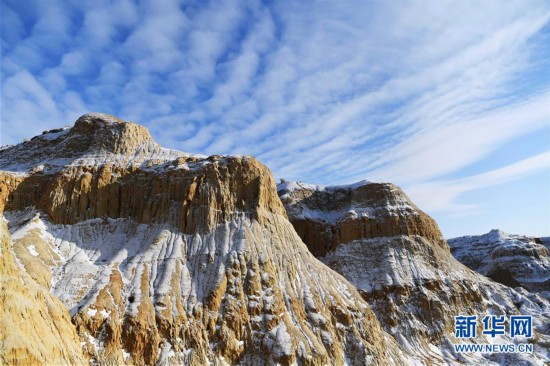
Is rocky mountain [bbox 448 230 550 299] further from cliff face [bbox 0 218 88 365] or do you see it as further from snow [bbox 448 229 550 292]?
cliff face [bbox 0 218 88 365]

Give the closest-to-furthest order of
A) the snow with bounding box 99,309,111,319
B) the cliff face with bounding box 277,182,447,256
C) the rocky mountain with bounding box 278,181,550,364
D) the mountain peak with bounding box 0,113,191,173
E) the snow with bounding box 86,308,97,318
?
the snow with bounding box 86,308,97,318
the snow with bounding box 99,309,111,319
the mountain peak with bounding box 0,113,191,173
the rocky mountain with bounding box 278,181,550,364
the cliff face with bounding box 277,182,447,256

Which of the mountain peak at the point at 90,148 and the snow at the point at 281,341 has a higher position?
the mountain peak at the point at 90,148

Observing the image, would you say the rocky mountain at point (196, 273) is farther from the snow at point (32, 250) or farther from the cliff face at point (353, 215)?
the cliff face at point (353, 215)

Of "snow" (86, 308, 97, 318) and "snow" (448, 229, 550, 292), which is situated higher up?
"snow" (448, 229, 550, 292)

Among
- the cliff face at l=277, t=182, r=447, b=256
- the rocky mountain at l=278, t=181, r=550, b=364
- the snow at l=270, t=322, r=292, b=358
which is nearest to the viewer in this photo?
the snow at l=270, t=322, r=292, b=358

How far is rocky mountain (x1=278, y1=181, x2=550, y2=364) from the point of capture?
79000 millimetres

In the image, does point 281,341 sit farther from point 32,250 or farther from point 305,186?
point 305,186

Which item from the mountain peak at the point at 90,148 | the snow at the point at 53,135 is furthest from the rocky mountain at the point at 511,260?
the snow at the point at 53,135

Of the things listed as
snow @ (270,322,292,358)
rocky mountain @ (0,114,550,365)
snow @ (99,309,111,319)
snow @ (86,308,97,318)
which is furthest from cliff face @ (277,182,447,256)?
snow @ (86,308,97,318)

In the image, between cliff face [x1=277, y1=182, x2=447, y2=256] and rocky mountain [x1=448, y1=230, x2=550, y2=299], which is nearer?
cliff face [x1=277, y1=182, x2=447, y2=256]

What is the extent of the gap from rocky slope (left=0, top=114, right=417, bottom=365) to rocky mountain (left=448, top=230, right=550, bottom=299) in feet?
213

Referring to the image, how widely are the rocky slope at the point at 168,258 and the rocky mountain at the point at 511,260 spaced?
213 feet

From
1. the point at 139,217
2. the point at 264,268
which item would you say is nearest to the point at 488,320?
the point at 264,268

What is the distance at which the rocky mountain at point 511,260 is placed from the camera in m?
117
